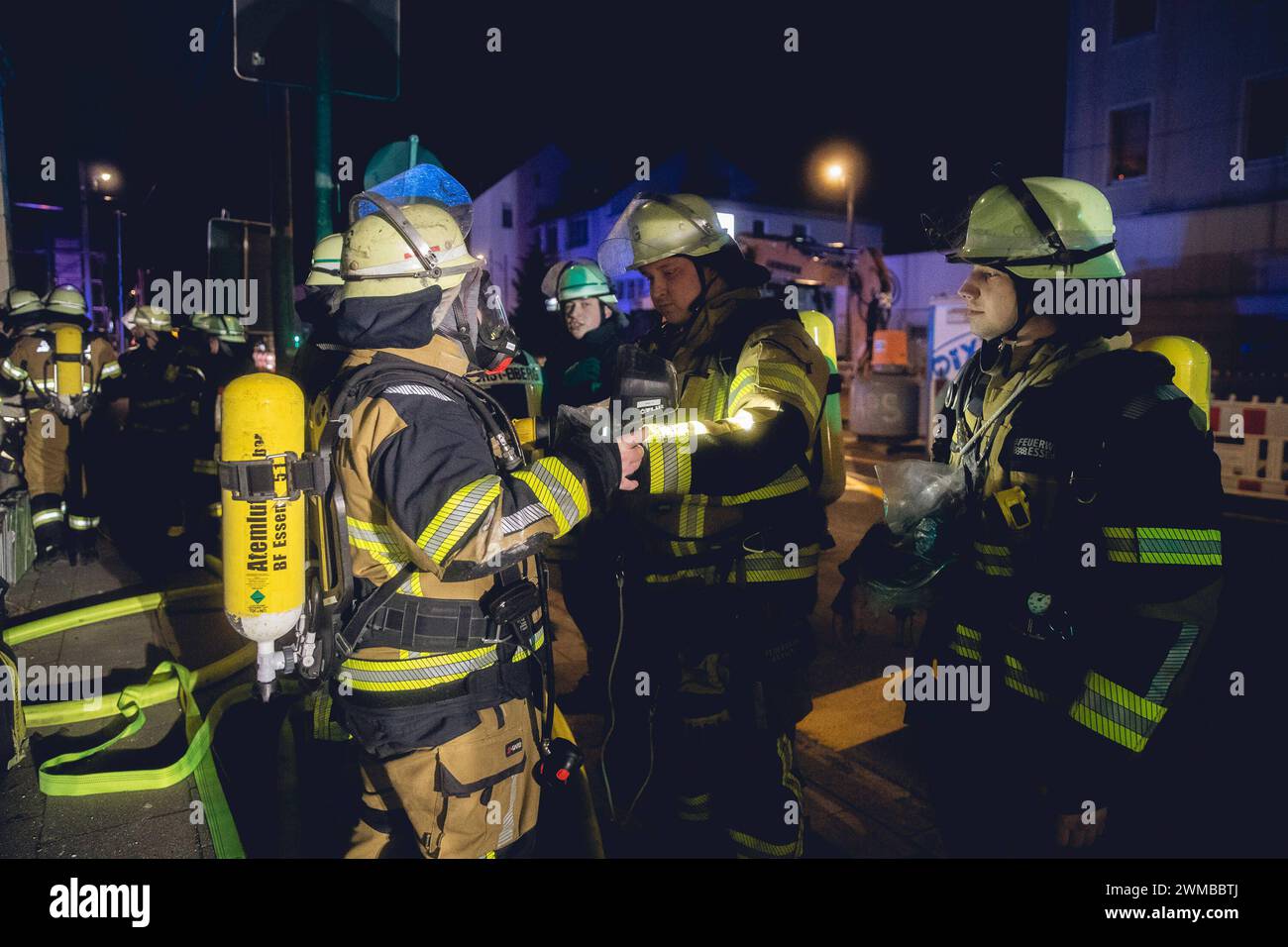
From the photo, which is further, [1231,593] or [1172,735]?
[1231,593]

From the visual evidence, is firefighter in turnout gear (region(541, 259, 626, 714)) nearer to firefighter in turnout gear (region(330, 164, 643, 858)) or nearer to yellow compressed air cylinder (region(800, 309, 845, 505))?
yellow compressed air cylinder (region(800, 309, 845, 505))

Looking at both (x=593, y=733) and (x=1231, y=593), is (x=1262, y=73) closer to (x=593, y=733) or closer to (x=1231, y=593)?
(x=1231, y=593)

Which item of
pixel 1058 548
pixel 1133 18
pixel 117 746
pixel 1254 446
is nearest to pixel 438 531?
pixel 1058 548

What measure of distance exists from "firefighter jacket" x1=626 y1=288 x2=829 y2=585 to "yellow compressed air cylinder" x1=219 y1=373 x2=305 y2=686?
3.51ft

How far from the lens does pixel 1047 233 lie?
237 cm

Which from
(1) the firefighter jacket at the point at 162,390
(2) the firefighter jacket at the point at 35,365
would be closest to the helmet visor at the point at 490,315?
(1) the firefighter jacket at the point at 162,390

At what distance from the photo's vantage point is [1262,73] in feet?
60.8

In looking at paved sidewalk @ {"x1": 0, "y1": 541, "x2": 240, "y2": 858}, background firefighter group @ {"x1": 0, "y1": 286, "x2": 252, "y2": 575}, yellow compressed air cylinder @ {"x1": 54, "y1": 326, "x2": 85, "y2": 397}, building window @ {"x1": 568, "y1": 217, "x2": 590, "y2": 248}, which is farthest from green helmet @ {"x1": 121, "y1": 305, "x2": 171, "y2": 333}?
building window @ {"x1": 568, "y1": 217, "x2": 590, "y2": 248}

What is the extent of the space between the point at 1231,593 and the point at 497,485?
22.8 feet

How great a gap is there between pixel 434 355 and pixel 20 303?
859 centimetres

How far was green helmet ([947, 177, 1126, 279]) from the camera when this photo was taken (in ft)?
7.76

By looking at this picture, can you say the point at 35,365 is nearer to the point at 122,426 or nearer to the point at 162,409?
the point at 122,426

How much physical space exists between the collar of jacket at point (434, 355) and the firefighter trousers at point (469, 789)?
3.26 ft

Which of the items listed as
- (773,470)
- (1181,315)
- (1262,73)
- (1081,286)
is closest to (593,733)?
(773,470)
